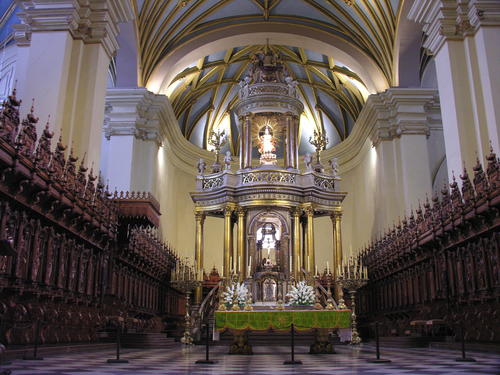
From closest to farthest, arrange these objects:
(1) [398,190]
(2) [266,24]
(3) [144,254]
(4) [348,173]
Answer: (3) [144,254] → (1) [398,190] → (2) [266,24] → (4) [348,173]

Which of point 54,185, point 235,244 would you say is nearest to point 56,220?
point 54,185

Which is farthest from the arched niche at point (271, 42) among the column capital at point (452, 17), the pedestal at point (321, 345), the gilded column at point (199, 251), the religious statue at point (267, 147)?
the pedestal at point (321, 345)

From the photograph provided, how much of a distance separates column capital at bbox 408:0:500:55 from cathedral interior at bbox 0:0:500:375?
4 centimetres

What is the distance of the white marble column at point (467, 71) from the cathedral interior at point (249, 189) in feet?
0.14

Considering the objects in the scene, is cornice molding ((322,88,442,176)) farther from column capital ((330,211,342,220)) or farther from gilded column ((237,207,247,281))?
gilded column ((237,207,247,281))

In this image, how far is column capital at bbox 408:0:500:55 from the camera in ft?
34.9

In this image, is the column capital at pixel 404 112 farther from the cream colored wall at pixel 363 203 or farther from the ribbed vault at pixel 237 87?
the ribbed vault at pixel 237 87

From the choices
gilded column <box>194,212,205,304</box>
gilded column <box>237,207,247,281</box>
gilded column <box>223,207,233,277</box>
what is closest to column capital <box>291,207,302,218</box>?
gilded column <box>237,207,247,281</box>

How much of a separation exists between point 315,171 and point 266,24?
6.13 metres

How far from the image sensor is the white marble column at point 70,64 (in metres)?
10.6

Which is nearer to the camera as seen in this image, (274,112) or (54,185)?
(54,185)

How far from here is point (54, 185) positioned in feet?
27.2

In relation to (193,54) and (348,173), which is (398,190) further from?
(193,54)

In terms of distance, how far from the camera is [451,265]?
10836mm
